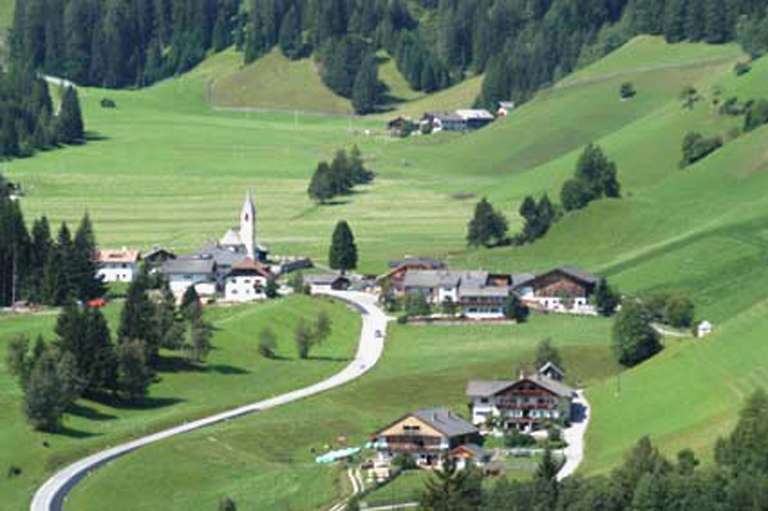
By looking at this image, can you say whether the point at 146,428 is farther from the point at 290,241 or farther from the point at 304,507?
the point at 290,241

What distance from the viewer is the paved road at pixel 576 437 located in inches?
2808

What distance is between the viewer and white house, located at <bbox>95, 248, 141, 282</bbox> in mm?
115250

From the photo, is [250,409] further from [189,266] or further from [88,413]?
[189,266]

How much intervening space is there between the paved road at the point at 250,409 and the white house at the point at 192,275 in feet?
19.7

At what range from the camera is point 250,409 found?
83.7 metres

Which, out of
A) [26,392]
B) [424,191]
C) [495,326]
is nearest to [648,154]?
[424,191]

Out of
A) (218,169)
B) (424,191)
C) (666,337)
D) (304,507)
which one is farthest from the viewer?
(218,169)

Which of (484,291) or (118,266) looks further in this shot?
(118,266)

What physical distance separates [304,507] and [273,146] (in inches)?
5085

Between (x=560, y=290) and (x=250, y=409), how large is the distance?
29256mm

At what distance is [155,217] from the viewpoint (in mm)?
150000

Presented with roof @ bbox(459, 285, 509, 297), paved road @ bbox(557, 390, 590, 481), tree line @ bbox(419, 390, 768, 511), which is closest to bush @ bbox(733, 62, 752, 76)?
roof @ bbox(459, 285, 509, 297)

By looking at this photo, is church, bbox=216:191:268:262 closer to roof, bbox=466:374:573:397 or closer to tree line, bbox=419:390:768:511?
roof, bbox=466:374:573:397

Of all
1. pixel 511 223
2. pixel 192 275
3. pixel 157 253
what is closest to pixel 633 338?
pixel 192 275
